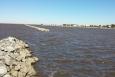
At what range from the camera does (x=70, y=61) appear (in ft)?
74.5

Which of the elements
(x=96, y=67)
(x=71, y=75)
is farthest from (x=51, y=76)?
(x=96, y=67)

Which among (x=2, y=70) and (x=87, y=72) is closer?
(x=2, y=70)

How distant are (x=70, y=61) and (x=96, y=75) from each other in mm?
5513

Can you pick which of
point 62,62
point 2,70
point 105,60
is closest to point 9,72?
point 2,70

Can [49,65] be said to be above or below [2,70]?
below

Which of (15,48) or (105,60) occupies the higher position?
(15,48)

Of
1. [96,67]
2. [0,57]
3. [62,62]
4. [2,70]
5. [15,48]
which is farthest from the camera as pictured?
[62,62]

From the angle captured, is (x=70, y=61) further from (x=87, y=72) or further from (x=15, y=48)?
(x=15, y=48)

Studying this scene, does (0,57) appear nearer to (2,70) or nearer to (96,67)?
(2,70)

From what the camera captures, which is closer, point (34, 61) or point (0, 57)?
point (0, 57)

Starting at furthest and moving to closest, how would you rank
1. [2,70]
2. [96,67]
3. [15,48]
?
[96,67] → [15,48] → [2,70]

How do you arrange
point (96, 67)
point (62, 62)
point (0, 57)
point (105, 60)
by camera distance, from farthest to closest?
point (105, 60), point (62, 62), point (96, 67), point (0, 57)

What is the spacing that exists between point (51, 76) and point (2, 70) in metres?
4.95

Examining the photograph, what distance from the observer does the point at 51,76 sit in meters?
16.9
